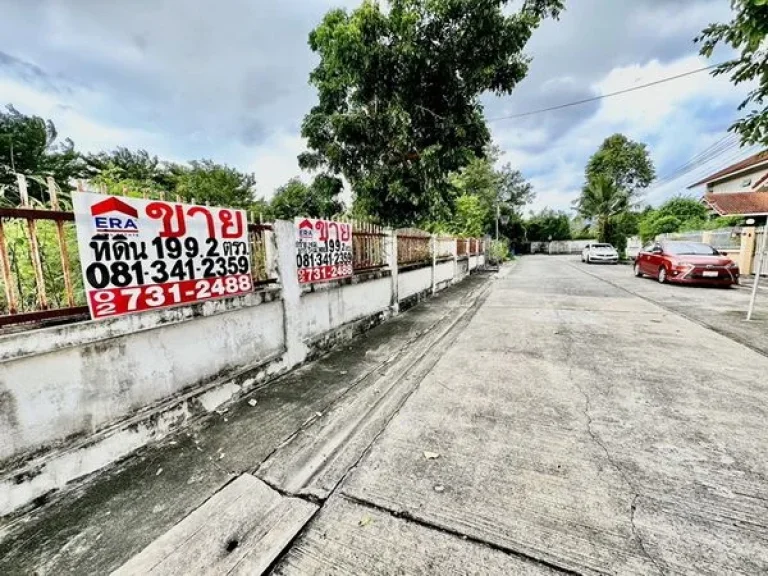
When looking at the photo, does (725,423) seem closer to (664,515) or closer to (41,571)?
(664,515)

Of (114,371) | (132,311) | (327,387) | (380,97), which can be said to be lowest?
(327,387)

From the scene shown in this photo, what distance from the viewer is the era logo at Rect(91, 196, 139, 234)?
7.66ft

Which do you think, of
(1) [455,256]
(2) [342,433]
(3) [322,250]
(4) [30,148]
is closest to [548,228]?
(1) [455,256]

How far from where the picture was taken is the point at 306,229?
14.3ft

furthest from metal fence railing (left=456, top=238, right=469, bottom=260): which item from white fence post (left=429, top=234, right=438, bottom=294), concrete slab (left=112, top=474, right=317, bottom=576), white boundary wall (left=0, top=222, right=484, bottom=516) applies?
concrete slab (left=112, top=474, right=317, bottom=576)

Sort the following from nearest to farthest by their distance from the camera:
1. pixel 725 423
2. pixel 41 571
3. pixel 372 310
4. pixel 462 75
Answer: pixel 41 571 → pixel 725 423 → pixel 372 310 → pixel 462 75

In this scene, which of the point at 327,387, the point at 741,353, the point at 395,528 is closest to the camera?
the point at 395,528

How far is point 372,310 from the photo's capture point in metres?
6.18

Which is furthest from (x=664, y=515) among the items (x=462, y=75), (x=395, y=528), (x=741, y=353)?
(x=462, y=75)

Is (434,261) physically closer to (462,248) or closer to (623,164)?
(462,248)

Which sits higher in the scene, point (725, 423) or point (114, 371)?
point (114, 371)

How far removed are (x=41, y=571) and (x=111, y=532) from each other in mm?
274

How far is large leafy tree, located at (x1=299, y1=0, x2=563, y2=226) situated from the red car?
7.48 m

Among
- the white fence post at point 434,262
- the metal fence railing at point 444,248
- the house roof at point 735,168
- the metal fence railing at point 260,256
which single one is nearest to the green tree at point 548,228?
the house roof at point 735,168
